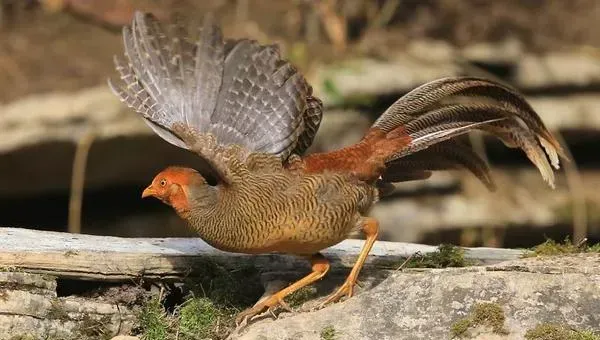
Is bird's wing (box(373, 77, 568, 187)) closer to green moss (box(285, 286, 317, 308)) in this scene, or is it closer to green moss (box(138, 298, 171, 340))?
green moss (box(285, 286, 317, 308))

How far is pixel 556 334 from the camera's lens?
3582 millimetres

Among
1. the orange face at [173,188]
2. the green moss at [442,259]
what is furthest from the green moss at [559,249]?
the orange face at [173,188]

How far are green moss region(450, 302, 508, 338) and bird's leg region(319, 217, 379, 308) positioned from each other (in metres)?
0.51

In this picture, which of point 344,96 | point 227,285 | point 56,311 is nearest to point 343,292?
point 227,285

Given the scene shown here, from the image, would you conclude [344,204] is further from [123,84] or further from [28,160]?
[28,160]

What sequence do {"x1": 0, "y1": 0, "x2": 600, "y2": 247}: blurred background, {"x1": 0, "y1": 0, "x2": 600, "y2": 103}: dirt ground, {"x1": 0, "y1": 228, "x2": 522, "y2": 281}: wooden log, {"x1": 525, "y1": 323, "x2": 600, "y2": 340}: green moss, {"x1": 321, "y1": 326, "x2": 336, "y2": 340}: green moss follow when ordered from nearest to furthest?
1. {"x1": 525, "y1": 323, "x2": 600, "y2": 340}: green moss
2. {"x1": 321, "y1": 326, "x2": 336, "y2": 340}: green moss
3. {"x1": 0, "y1": 228, "x2": 522, "y2": 281}: wooden log
4. {"x1": 0, "y1": 0, "x2": 600, "y2": 247}: blurred background
5. {"x1": 0, "y1": 0, "x2": 600, "y2": 103}: dirt ground

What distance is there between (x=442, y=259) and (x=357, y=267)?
518 mm

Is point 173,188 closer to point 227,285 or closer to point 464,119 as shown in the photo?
point 227,285

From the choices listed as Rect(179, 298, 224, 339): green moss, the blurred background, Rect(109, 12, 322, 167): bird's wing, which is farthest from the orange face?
the blurred background

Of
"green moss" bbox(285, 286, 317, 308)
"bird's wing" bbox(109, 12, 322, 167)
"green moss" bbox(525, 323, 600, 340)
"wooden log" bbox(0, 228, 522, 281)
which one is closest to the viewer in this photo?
"green moss" bbox(525, 323, 600, 340)

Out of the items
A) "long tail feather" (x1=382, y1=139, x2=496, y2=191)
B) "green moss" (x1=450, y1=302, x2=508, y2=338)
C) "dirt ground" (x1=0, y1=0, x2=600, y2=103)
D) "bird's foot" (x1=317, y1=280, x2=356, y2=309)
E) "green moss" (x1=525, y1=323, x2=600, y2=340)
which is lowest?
"green moss" (x1=525, y1=323, x2=600, y2=340)

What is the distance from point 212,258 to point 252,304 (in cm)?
25

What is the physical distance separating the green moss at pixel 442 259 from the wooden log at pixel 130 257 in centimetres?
8

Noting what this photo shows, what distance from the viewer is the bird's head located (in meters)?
4.02
